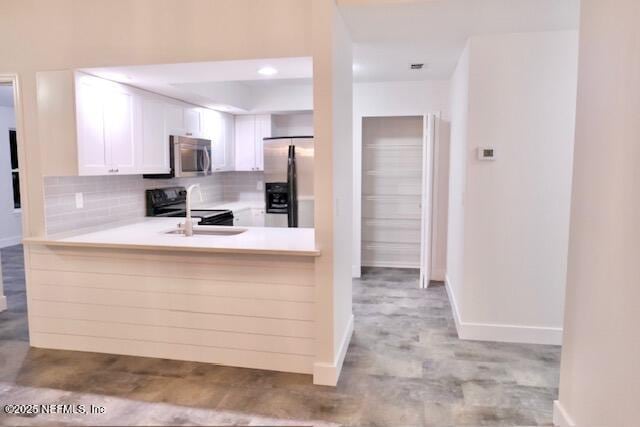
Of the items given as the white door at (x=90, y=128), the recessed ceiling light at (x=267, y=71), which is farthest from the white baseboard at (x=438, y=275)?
the white door at (x=90, y=128)

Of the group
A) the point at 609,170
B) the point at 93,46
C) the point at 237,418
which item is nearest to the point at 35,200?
the point at 93,46

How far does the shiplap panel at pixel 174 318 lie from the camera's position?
288 centimetres

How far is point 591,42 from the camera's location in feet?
6.69

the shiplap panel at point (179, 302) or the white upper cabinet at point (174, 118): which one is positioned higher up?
the white upper cabinet at point (174, 118)

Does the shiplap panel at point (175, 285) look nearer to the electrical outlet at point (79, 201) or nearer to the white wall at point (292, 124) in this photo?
the electrical outlet at point (79, 201)

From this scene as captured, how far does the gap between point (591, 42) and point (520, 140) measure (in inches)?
53.3

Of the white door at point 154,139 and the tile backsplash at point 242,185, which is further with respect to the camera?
the tile backsplash at point 242,185

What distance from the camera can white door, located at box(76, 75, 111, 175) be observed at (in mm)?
3168

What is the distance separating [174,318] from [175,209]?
202 cm

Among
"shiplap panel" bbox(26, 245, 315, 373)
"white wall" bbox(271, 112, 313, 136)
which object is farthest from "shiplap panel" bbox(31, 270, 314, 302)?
"white wall" bbox(271, 112, 313, 136)

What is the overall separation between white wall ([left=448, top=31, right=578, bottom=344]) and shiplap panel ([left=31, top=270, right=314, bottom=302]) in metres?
1.60

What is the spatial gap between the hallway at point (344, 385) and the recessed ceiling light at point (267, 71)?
214 cm

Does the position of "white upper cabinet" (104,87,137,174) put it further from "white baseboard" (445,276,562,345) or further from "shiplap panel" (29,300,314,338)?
"white baseboard" (445,276,562,345)

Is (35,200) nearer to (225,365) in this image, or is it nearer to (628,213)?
(225,365)
